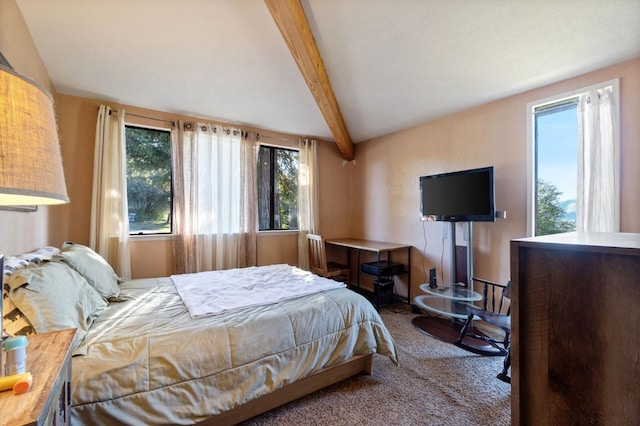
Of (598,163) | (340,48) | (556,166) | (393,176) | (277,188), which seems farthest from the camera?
(277,188)

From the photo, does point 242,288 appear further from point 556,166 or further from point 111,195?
point 556,166

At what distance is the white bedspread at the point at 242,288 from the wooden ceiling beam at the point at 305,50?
1.87m

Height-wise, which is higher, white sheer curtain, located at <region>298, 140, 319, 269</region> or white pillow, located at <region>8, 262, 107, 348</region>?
white sheer curtain, located at <region>298, 140, 319, 269</region>

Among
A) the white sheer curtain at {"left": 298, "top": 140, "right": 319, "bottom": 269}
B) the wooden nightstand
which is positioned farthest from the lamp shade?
the white sheer curtain at {"left": 298, "top": 140, "right": 319, "bottom": 269}

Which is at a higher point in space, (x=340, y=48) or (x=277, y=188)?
(x=340, y=48)

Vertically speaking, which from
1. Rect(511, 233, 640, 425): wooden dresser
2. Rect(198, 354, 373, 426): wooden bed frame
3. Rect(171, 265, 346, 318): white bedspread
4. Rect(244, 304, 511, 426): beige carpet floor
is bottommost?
Rect(244, 304, 511, 426): beige carpet floor

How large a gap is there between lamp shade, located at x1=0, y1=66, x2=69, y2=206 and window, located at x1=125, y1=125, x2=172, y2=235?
2776 millimetres

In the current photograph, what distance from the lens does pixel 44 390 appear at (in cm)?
67

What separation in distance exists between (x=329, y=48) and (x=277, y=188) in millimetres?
2202

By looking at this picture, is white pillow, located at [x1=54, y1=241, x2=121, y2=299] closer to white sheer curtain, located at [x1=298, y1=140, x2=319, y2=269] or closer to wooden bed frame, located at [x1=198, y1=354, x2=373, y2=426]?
wooden bed frame, located at [x1=198, y1=354, x2=373, y2=426]

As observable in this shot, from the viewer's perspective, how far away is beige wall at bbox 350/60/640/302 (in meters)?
1.98

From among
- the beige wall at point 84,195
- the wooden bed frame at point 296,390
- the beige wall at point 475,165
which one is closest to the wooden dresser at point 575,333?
the wooden bed frame at point 296,390

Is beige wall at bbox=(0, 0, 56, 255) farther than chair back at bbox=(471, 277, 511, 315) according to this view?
No

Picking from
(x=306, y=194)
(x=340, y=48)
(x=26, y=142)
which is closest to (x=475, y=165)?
(x=340, y=48)
